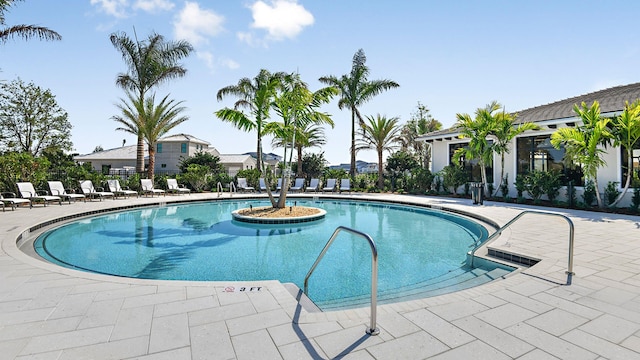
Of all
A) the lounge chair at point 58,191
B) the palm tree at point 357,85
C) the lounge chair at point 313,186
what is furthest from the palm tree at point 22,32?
the palm tree at point 357,85

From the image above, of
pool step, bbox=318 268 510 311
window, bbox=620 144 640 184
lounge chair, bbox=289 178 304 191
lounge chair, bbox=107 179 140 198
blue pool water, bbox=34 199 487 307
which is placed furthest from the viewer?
lounge chair, bbox=289 178 304 191

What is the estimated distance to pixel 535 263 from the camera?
4945 mm

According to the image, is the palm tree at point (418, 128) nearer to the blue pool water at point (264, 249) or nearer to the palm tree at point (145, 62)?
the blue pool water at point (264, 249)

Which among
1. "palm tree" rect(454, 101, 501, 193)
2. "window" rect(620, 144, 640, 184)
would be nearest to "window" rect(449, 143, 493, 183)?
"palm tree" rect(454, 101, 501, 193)

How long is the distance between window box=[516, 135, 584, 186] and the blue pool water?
21.2 feet

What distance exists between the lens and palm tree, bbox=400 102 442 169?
1136 inches

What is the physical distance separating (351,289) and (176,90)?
1881 centimetres

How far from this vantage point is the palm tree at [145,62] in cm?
1881

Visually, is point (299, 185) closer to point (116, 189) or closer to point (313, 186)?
point (313, 186)

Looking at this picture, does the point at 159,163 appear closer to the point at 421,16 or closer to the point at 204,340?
the point at 421,16

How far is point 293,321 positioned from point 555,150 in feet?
51.4

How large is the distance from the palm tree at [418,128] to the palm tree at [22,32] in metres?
24.5

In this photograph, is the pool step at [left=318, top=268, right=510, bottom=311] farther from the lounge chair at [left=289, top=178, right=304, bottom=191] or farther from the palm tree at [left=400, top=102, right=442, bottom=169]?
the palm tree at [left=400, top=102, right=442, bottom=169]

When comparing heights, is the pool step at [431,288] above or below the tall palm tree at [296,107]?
below
